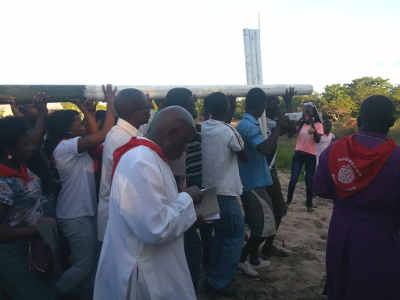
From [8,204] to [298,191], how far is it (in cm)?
678

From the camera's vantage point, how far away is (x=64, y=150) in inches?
105

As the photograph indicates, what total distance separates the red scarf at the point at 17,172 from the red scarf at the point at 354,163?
7.08 feet

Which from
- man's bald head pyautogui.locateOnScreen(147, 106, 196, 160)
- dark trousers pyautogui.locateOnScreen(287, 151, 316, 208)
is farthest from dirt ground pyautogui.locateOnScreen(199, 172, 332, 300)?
man's bald head pyautogui.locateOnScreen(147, 106, 196, 160)

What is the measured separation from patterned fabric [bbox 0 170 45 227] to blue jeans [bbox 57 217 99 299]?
0.41 m

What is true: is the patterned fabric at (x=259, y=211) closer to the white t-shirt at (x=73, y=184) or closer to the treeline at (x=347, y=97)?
the white t-shirt at (x=73, y=184)

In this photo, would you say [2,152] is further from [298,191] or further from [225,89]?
[298,191]

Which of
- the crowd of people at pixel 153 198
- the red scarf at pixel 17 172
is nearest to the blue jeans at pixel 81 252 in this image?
the crowd of people at pixel 153 198

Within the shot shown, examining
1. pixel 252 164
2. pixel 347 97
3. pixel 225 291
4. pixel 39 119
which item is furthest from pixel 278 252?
pixel 347 97

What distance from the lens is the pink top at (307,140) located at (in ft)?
20.4

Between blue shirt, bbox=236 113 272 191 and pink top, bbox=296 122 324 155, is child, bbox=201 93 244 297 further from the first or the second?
pink top, bbox=296 122 324 155

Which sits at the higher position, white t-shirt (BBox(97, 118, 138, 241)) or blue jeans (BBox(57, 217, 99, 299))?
white t-shirt (BBox(97, 118, 138, 241))

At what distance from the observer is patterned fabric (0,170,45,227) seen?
2028 millimetres

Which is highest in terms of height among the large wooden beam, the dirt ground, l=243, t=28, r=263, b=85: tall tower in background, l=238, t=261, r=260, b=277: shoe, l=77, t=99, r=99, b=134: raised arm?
l=243, t=28, r=263, b=85: tall tower in background

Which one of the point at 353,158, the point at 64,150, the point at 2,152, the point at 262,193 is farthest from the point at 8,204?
the point at 262,193
